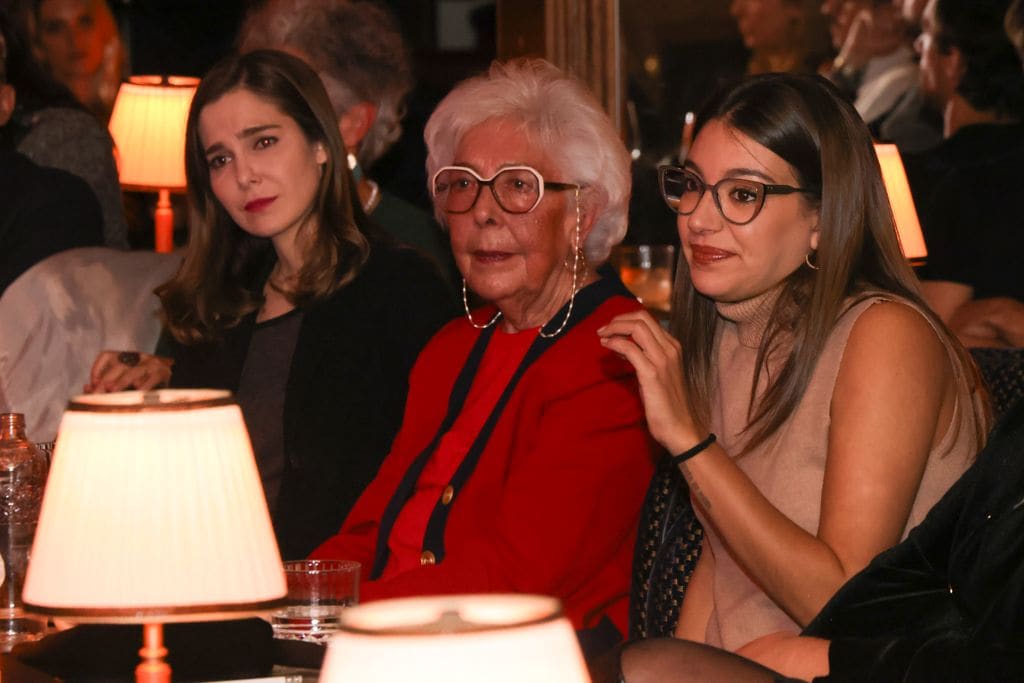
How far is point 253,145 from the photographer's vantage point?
3480 mm

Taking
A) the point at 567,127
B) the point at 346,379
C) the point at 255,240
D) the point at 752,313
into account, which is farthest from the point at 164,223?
the point at 752,313

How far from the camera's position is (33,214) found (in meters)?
4.11

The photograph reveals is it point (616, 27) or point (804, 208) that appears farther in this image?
point (616, 27)

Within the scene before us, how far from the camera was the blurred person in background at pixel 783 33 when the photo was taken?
555 cm

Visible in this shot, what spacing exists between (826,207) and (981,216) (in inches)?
76.8

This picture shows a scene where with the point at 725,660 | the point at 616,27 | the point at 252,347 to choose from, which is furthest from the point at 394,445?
the point at 616,27

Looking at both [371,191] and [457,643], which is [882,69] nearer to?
[371,191]

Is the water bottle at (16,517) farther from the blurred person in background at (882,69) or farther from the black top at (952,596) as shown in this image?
the blurred person in background at (882,69)

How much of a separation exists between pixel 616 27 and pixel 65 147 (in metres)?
1.76

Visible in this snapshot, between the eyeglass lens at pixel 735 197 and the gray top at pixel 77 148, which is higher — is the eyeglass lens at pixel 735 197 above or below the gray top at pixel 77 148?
above

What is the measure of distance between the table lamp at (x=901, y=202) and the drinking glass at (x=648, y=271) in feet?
3.71

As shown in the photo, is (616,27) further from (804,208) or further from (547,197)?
(804,208)

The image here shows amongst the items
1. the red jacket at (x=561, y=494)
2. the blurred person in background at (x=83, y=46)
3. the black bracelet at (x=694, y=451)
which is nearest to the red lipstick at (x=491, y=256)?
the red jacket at (x=561, y=494)

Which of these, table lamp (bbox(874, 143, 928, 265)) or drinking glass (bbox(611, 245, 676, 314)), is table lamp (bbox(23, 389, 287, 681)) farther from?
drinking glass (bbox(611, 245, 676, 314))
